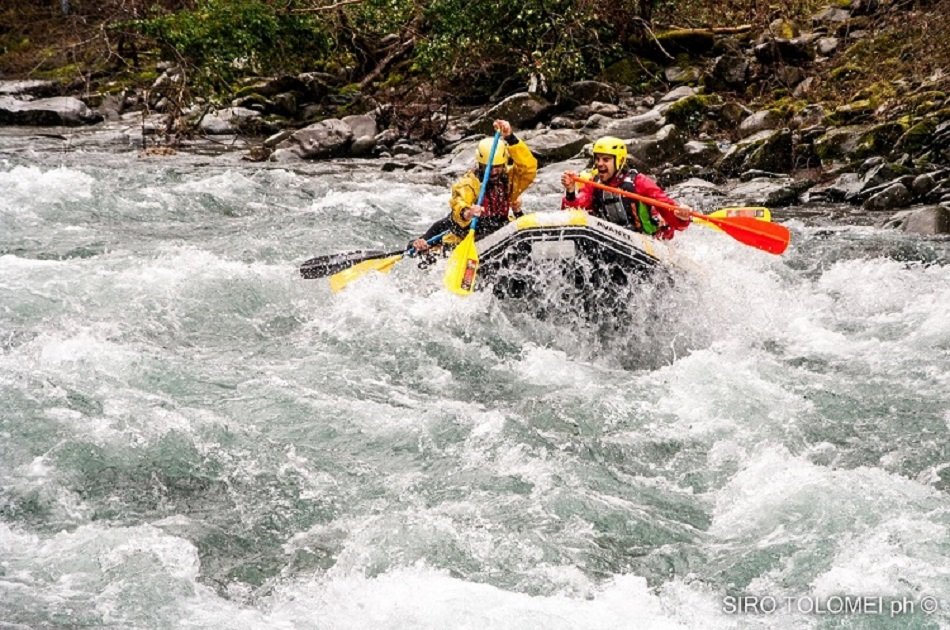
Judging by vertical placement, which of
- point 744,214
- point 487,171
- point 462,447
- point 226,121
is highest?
point 226,121

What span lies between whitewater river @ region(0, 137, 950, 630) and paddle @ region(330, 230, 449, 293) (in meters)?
0.13

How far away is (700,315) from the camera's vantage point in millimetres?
8016

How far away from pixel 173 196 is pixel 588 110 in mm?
A: 6439

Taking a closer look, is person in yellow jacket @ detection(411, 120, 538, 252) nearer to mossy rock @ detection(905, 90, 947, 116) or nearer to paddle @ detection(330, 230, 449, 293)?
paddle @ detection(330, 230, 449, 293)

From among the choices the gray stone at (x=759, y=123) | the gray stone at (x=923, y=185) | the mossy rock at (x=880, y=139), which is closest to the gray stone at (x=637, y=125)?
the gray stone at (x=759, y=123)

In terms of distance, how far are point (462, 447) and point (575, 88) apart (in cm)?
1111

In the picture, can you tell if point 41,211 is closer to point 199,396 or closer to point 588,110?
point 199,396

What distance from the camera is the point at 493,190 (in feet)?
28.5

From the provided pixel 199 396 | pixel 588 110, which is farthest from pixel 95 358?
pixel 588 110

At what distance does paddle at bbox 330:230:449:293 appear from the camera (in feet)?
28.2

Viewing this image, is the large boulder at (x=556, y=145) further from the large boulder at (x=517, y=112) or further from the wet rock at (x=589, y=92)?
the wet rock at (x=589, y=92)

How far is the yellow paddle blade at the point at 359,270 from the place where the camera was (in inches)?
338

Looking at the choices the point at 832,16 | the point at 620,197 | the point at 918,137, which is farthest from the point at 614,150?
the point at 832,16

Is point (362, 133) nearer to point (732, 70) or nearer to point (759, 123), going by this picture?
point (732, 70)
